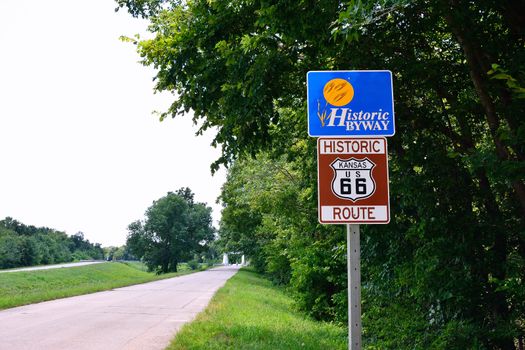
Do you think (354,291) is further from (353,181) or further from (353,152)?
(353,152)

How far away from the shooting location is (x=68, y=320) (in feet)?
42.1

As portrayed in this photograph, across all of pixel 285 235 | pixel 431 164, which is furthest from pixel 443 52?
pixel 285 235

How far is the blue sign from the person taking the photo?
3.23 meters

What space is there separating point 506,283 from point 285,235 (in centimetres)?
1636

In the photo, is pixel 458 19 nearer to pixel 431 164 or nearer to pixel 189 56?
pixel 431 164

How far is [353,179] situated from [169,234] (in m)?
90.0

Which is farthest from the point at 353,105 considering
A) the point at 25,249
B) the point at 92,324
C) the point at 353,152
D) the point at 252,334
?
the point at 25,249

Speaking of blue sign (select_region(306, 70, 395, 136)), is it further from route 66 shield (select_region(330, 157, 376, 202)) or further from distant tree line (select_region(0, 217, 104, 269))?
distant tree line (select_region(0, 217, 104, 269))

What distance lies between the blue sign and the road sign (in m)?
0.08

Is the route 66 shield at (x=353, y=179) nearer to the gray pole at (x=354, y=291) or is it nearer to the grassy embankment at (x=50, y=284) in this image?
the gray pole at (x=354, y=291)

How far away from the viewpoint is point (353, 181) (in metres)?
3.14

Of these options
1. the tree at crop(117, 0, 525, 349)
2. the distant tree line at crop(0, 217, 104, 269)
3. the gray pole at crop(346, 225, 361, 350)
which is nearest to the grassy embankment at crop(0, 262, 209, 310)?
the tree at crop(117, 0, 525, 349)

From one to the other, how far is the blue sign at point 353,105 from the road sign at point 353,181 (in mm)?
83

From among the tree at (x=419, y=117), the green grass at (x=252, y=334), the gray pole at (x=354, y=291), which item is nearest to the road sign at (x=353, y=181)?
the gray pole at (x=354, y=291)
